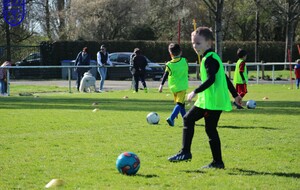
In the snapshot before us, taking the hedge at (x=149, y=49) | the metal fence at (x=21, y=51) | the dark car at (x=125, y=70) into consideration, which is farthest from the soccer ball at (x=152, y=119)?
the metal fence at (x=21, y=51)

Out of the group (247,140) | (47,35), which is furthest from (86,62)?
(47,35)

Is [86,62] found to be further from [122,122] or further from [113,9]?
[113,9]

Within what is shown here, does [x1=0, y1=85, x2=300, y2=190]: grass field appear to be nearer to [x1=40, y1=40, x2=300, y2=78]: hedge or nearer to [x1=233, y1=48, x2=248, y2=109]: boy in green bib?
[x1=233, y1=48, x2=248, y2=109]: boy in green bib

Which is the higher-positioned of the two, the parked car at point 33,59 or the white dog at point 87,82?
the parked car at point 33,59

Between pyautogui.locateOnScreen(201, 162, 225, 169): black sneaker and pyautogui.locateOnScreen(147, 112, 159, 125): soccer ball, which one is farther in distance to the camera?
pyautogui.locateOnScreen(147, 112, 159, 125): soccer ball

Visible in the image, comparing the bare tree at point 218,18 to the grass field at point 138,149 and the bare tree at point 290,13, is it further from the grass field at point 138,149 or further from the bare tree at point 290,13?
the grass field at point 138,149

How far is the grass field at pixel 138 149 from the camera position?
7.13 m

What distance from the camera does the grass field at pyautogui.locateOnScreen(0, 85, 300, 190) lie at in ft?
23.4

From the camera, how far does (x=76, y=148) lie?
31.9 ft

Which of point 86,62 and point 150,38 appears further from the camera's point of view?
point 150,38

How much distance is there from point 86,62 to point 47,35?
27222 mm

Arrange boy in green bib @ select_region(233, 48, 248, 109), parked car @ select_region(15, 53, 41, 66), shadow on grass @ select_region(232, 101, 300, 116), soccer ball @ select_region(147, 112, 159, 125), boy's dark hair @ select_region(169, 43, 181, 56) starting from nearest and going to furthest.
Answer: boy's dark hair @ select_region(169, 43, 181, 56), soccer ball @ select_region(147, 112, 159, 125), shadow on grass @ select_region(232, 101, 300, 116), boy in green bib @ select_region(233, 48, 248, 109), parked car @ select_region(15, 53, 41, 66)

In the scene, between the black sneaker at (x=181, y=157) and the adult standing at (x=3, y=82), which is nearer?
the black sneaker at (x=181, y=157)

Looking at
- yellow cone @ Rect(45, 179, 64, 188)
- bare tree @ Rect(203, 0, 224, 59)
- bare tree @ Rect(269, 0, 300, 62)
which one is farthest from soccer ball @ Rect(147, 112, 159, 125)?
bare tree @ Rect(269, 0, 300, 62)
